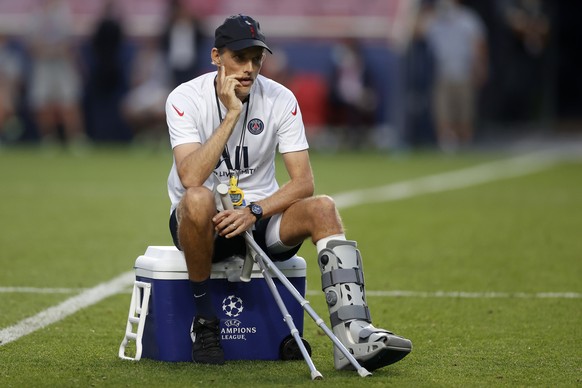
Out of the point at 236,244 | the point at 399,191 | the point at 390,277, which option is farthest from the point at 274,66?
the point at 236,244

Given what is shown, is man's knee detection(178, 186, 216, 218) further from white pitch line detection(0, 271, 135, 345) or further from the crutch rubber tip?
white pitch line detection(0, 271, 135, 345)

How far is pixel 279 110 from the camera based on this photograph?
6.31 metres

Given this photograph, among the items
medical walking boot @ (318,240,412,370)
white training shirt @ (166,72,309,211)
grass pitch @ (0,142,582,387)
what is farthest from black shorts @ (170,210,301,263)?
grass pitch @ (0,142,582,387)

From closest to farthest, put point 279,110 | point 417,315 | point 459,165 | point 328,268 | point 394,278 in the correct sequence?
point 328,268, point 279,110, point 417,315, point 394,278, point 459,165

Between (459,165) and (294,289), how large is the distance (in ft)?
46.2

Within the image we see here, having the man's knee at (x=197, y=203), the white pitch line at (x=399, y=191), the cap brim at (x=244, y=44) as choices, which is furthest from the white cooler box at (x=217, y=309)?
the cap brim at (x=244, y=44)

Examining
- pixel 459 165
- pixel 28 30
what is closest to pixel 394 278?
pixel 459 165

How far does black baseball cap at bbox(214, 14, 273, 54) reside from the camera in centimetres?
599

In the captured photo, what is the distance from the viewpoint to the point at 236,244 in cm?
604

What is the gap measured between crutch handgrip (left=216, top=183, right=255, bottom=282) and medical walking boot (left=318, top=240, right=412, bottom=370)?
0.35 m

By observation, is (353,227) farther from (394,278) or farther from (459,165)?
(459,165)

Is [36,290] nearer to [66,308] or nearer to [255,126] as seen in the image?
[66,308]

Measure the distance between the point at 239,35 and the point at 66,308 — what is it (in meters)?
2.23

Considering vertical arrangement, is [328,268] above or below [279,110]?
below
